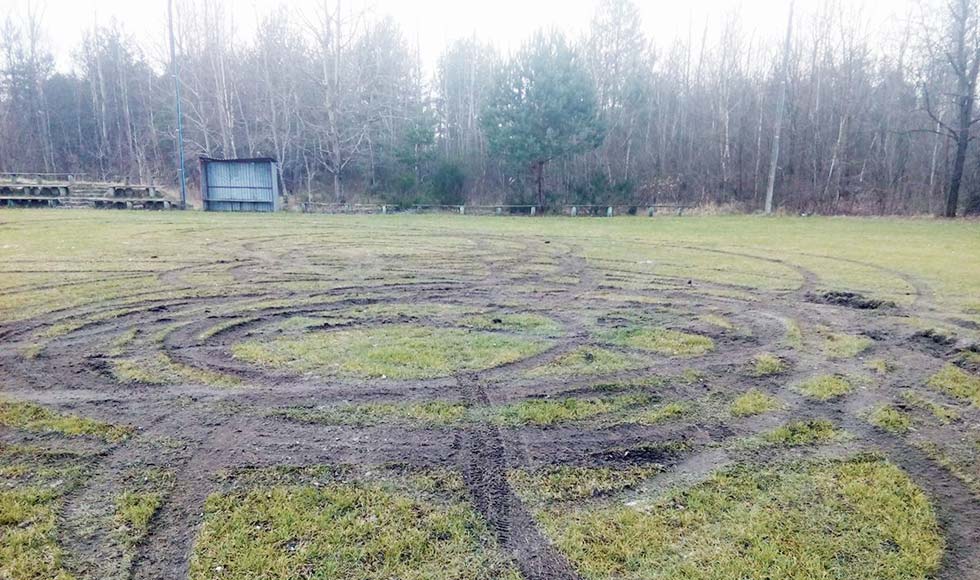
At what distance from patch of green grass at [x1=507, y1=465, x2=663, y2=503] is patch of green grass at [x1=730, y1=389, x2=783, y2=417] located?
1206mm

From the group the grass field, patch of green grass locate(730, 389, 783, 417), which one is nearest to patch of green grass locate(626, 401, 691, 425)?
the grass field

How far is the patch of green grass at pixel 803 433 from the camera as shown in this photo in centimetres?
370

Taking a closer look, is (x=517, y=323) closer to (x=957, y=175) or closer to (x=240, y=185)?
(x=240, y=185)

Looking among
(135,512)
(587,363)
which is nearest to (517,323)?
(587,363)

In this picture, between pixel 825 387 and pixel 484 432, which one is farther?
pixel 825 387

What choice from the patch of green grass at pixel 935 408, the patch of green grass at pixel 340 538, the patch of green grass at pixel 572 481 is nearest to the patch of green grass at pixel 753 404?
the patch of green grass at pixel 935 408

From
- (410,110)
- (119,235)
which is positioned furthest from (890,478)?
(410,110)

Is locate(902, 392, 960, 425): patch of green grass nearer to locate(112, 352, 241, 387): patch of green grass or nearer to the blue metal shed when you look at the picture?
locate(112, 352, 241, 387): patch of green grass

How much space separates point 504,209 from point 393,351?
26.4 m

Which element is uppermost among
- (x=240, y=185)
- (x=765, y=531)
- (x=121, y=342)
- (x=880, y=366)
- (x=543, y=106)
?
(x=543, y=106)

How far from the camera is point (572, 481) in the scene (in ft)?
10.4

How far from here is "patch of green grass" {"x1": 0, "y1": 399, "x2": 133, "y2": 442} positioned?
364 centimetres

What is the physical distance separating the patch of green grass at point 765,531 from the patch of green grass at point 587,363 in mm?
1834

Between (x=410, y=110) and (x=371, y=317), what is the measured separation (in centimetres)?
3429
